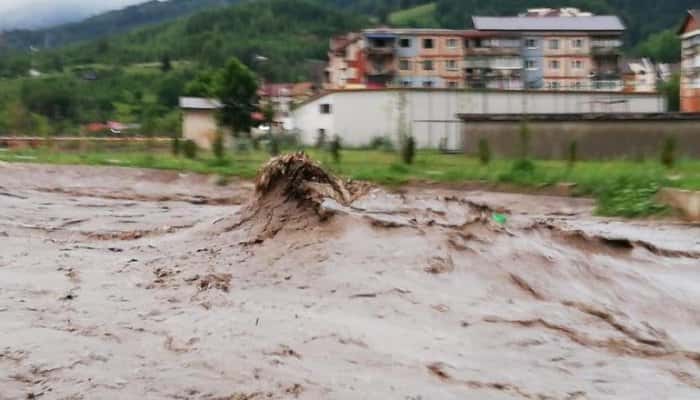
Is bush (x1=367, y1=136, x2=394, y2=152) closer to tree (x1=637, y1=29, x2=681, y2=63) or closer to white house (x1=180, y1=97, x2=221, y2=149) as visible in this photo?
white house (x1=180, y1=97, x2=221, y2=149)

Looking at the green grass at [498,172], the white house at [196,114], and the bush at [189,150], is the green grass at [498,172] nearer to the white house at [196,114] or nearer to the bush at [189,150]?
the bush at [189,150]

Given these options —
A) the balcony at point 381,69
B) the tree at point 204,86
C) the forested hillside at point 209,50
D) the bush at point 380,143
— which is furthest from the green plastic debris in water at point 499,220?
the balcony at point 381,69

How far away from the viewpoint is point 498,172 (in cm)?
2158

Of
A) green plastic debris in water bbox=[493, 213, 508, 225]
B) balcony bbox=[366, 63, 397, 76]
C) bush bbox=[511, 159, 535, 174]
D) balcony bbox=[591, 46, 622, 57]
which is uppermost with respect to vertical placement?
balcony bbox=[591, 46, 622, 57]

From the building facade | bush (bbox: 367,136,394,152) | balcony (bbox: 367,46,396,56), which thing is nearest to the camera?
bush (bbox: 367,136,394,152)

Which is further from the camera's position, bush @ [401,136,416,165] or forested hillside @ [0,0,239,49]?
forested hillside @ [0,0,239,49]

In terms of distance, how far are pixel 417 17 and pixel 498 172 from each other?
341 feet

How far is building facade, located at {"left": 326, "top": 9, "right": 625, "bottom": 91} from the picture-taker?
74125 millimetres

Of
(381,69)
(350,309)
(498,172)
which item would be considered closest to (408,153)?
(498,172)

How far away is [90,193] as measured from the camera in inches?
759

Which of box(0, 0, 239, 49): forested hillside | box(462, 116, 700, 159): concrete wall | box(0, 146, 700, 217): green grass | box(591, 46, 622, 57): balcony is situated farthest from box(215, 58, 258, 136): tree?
box(0, 0, 239, 49): forested hillside

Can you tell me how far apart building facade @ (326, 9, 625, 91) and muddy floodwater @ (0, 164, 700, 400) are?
61.8m

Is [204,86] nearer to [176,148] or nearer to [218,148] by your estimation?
[176,148]

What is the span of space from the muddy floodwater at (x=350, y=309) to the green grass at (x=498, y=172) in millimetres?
5580
